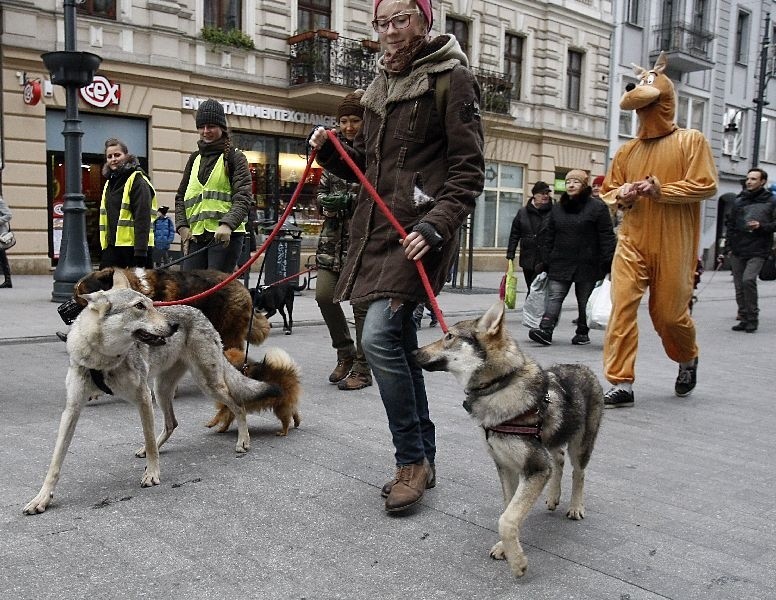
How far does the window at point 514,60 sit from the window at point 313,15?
720 centimetres

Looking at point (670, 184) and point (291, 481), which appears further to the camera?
point (670, 184)

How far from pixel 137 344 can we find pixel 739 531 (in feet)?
9.86

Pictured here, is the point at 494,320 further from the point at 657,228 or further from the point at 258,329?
the point at 258,329

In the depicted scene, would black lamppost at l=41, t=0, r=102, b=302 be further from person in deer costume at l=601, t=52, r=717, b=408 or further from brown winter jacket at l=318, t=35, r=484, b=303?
brown winter jacket at l=318, t=35, r=484, b=303

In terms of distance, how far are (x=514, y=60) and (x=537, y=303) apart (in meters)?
17.5

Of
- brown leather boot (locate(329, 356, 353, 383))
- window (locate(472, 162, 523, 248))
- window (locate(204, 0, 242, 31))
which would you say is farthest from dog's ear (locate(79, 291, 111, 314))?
window (locate(472, 162, 523, 248))

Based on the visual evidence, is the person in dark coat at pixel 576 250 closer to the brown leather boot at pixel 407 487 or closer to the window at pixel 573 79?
the brown leather boot at pixel 407 487

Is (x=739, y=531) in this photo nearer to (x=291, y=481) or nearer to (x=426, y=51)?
(x=291, y=481)

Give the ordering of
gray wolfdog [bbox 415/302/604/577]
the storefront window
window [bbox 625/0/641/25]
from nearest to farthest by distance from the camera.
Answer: gray wolfdog [bbox 415/302/604/577]
the storefront window
window [bbox 625/0/641/25]

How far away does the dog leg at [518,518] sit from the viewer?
2820 millimetres

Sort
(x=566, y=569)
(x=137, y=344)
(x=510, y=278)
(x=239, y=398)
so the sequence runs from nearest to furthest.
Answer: (x=566, y=569) → (x=137, y=344) → (x=239, y=398) → (x=510, y=278)

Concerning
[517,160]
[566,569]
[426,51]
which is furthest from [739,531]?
[517,160]

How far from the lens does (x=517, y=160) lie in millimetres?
25156

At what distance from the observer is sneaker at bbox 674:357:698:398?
618 centimetres
